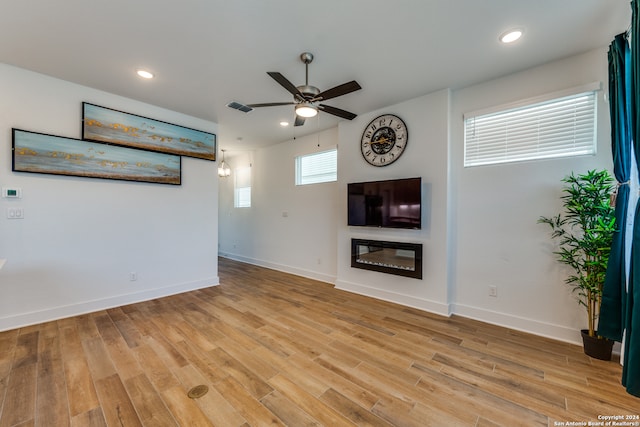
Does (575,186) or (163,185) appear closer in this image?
(575,186)

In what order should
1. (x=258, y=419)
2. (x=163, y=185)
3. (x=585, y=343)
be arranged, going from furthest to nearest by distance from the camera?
(x=163, y=185) → (x=585, y=343) → (x=258, y=419)

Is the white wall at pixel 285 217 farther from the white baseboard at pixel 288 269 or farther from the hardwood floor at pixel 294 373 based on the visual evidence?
the hardwood floor at pixel 294 373

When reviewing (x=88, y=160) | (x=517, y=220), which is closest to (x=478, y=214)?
(x=517, y=220)

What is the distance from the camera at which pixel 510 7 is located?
2.03 metres

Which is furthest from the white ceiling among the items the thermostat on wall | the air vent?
the thermostat on wall

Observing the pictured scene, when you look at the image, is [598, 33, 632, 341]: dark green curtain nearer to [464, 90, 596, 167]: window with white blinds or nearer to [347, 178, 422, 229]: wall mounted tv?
[464, 90, 596, 167]: window with white blinds

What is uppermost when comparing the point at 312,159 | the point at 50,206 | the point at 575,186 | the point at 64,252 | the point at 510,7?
the point at 510,7

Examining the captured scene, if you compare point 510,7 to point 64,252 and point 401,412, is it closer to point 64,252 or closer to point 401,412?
point 401,412

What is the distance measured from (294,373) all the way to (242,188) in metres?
5.53

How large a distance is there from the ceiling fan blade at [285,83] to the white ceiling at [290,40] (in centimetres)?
38

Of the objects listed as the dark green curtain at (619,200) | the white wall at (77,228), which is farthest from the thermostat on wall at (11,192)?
the dark green curtain at (619,200)

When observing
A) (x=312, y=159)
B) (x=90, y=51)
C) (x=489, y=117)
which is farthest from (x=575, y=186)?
(x=90, y=51)

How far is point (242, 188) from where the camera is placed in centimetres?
694

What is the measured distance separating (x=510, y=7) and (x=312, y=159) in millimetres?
3743
